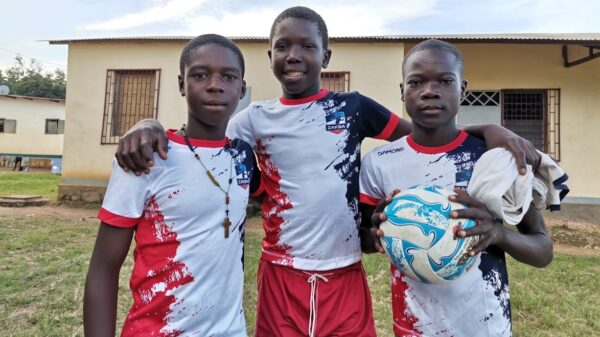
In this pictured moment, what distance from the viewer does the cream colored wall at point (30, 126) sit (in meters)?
20.3

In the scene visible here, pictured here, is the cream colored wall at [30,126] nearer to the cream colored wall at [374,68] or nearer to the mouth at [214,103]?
the cream colored wall at [374,68]

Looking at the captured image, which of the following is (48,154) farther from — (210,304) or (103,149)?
(210,304)

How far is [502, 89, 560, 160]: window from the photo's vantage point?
787cm

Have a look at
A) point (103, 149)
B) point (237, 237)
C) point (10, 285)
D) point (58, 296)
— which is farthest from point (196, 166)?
point (103, 149)

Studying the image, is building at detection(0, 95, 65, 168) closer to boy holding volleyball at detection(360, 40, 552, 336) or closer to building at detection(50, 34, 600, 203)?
building at detection(50, 34, 600, 203)

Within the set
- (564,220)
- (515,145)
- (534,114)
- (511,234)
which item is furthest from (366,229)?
(534,114)

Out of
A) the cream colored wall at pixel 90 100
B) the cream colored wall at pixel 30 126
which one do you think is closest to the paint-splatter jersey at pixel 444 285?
the cream colored wall at pixel 90 100

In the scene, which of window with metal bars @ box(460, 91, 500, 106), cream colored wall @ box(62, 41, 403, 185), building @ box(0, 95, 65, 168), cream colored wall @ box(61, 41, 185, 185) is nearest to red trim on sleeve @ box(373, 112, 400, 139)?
cream colored wall @ box(62, 41, 403, 185)

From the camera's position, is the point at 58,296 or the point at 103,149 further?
the point at 103,149

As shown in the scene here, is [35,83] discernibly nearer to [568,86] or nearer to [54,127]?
[54,127]

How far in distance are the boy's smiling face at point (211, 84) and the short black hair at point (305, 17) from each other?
0.36 metres

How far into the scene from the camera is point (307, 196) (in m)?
1.61

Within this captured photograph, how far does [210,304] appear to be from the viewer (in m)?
1.31

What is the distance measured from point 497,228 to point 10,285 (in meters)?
4.03
